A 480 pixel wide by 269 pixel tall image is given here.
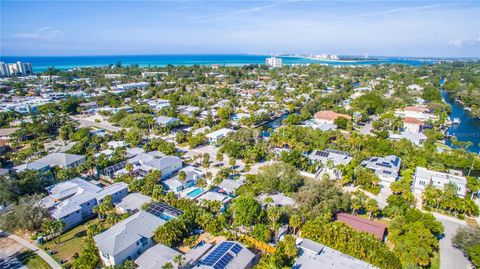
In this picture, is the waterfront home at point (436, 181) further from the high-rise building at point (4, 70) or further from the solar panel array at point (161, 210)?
the high-rise building at point (4, 70)

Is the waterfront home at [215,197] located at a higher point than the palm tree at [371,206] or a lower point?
lower

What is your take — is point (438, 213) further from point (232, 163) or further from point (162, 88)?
point (162, 88)

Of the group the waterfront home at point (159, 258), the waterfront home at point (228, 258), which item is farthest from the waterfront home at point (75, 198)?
the waterfront home at point (228, 258)

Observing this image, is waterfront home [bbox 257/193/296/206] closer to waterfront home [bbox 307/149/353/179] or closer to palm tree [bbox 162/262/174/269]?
waterfront home [bbox 307/149/353/179]

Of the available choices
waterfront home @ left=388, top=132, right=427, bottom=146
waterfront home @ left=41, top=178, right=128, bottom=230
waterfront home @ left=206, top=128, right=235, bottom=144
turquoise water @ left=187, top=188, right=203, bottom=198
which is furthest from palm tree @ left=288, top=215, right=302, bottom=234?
waterfront home @ left=388, top=132, right=427, bottom=146

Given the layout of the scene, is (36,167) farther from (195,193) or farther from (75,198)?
(195,193)

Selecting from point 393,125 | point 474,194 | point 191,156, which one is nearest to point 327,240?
point 474,194

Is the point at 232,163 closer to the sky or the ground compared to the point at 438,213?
closer to the sky
